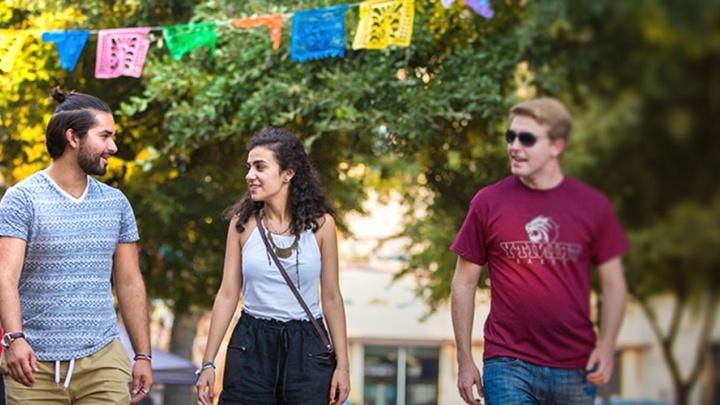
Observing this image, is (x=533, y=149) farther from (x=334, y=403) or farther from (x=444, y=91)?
(x=444, y=91)

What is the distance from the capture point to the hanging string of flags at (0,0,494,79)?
12.3 meters

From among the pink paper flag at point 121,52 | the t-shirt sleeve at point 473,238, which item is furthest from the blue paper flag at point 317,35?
the t-shirt sleeve at point 473,238

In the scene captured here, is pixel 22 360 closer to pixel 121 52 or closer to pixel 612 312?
pixel 612 312

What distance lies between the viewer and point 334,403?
6648 mm

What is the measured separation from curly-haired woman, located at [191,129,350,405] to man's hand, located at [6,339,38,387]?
75 cm

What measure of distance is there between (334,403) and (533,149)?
80.6 inches

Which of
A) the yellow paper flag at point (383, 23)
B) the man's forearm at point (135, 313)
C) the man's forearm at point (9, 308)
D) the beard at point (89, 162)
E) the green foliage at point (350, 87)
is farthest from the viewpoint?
the green foliage at point (350, 87)

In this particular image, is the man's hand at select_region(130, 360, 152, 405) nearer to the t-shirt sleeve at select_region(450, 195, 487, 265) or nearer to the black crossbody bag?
the black crossbody bag

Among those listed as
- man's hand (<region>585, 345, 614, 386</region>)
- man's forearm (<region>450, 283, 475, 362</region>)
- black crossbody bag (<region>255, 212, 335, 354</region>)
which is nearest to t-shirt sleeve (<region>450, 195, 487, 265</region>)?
man's forearm (<region>450, 283, 475, 362</region>)

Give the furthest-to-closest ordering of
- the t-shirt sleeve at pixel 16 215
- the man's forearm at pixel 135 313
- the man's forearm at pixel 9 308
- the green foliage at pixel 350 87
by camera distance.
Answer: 1. the green foliage at pixel 350 87
2. the man's forearm at pixel 135 313
3. the t-shirt sleeve at pixel 16 215
4. the man's forearm at pixel 9 308

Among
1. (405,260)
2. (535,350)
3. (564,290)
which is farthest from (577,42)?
(405,260)

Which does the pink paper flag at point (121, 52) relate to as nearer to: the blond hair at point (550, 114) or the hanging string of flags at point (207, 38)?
the hanging string of flags at point (207, 38)

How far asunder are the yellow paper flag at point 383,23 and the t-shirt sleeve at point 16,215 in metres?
6.05

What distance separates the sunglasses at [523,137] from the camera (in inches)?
193
